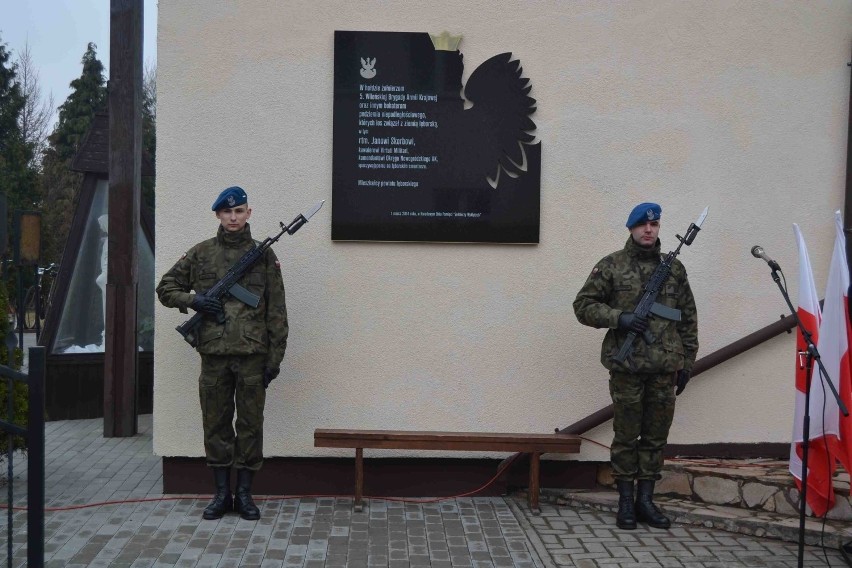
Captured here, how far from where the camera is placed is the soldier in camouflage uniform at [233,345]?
5.44 meters

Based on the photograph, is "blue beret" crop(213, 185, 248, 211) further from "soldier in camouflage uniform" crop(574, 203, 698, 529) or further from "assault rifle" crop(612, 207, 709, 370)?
"assault rifle" crop(612, 207, 709, 370)

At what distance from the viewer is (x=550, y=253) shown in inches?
238

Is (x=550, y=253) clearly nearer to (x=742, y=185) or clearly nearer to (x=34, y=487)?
(x=742, y=185)

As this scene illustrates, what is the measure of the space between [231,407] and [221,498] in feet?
1.83

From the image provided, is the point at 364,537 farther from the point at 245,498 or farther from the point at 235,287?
the point at 235,287

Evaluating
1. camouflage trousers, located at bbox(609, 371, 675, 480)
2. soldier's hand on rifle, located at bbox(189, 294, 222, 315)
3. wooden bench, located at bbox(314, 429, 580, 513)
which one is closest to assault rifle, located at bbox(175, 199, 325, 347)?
soldier's hand on rifle, located at bbox(189, 294, 222, 315)

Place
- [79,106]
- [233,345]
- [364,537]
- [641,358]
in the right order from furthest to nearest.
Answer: [79,106] < [233,345] < [641,358] < [364,537]

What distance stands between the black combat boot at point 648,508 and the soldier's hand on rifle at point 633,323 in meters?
0.96

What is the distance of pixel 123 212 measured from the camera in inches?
315

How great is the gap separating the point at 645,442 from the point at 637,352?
0.60 m

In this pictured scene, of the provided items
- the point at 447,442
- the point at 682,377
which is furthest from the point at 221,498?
the point at 682,377

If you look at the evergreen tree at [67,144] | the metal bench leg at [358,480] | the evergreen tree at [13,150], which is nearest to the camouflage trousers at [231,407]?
the metal bench leg at [358,480]

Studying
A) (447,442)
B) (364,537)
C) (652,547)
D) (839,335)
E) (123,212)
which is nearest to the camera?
(839,335)

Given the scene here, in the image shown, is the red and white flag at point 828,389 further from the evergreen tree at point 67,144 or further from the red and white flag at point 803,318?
the evergreen tree at point 67,144
